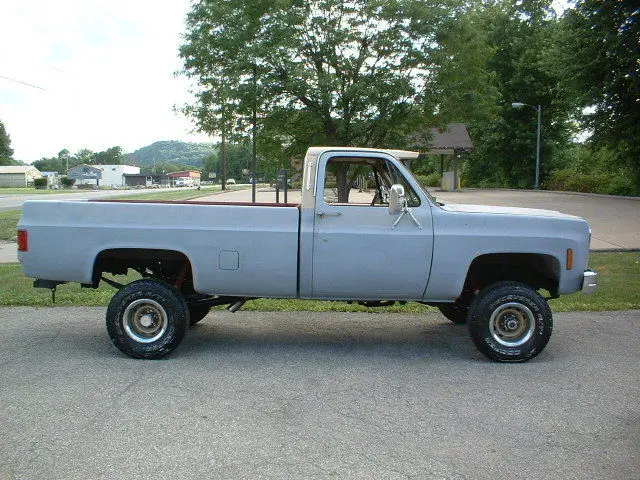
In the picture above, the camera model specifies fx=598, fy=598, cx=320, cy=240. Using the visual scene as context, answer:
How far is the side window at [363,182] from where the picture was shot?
569cm

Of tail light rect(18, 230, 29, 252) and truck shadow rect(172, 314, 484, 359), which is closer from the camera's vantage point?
tail light rect(18, 230, 29, 252)

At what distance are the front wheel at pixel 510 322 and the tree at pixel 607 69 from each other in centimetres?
1806

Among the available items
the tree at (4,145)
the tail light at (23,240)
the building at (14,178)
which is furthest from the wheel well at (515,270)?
the tree at (4,145)

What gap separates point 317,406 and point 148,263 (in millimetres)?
2545

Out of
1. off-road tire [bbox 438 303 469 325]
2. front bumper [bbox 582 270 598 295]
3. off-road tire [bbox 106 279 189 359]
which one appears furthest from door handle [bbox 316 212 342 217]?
front bumper [bbox 582 270 598 295]

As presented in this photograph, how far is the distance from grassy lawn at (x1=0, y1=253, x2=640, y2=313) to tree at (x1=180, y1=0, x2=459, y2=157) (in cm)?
750

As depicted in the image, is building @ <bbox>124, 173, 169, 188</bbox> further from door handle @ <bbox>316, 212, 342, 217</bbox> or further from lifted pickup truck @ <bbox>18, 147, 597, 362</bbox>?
door handle @ <bbox>316, 212, 342, 217</bbox>

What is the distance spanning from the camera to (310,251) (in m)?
5.51

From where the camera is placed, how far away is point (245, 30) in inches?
612

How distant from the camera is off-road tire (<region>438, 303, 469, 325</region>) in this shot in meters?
6.74

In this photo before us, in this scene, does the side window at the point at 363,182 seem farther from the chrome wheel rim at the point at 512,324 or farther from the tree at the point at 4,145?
the tree at the point at 4,145

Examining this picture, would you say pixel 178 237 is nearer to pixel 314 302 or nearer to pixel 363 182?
pixel 363 182

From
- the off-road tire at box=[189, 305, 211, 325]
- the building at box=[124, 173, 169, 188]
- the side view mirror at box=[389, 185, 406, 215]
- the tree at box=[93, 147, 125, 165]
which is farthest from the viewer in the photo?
the tree at box=[93, 147, 125, 165]

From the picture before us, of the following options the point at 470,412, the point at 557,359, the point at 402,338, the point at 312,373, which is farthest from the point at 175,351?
the point at 557,359
